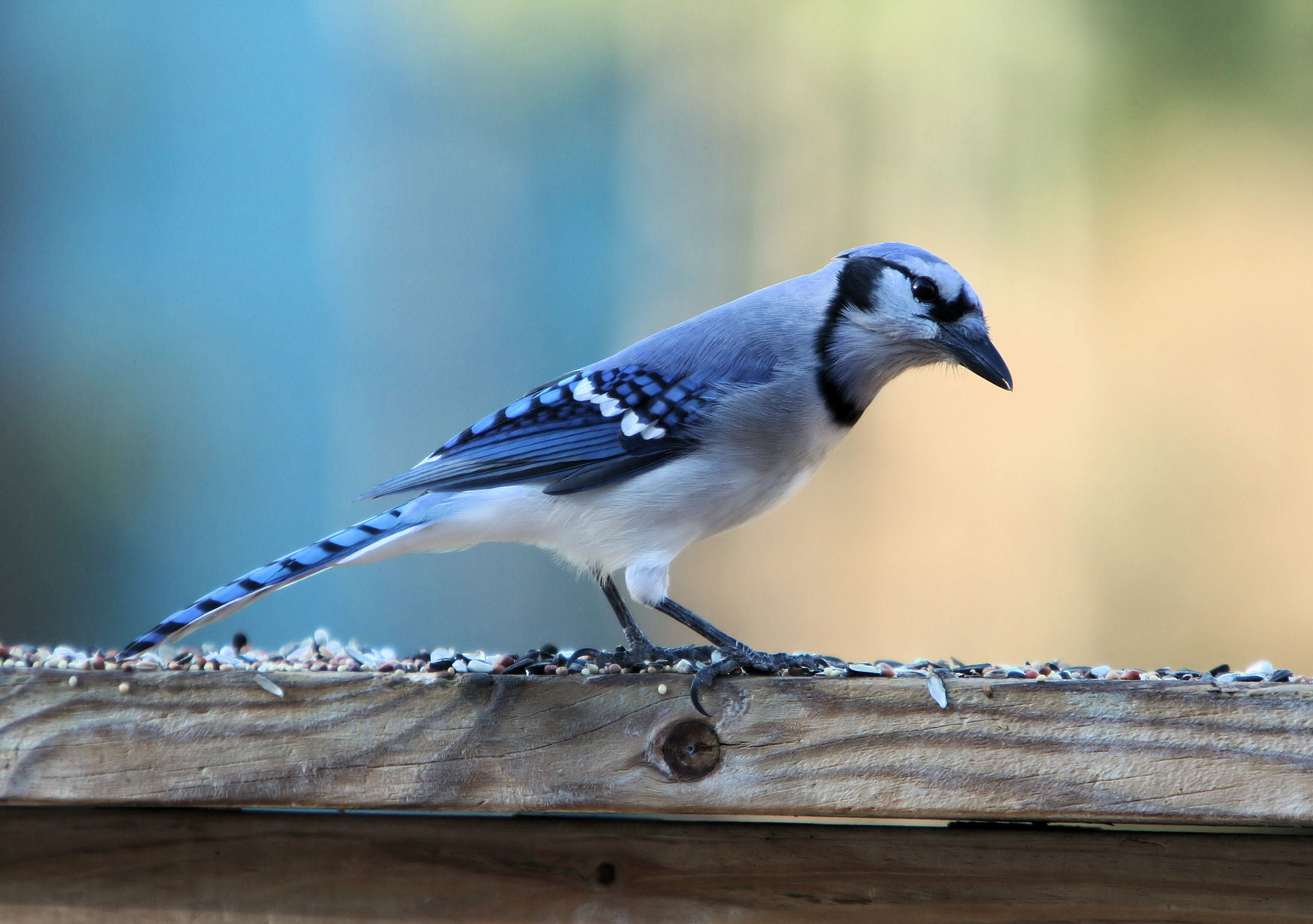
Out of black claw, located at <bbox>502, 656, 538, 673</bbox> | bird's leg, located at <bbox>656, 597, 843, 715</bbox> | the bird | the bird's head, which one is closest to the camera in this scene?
bird's leg, located at <bbox>656, 597, 843, 715</bbox>

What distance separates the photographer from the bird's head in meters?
2.18

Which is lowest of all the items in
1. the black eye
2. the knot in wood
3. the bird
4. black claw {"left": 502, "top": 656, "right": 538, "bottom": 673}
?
the knot in wood

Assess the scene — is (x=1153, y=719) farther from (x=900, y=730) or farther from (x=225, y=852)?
(x=225, y=852)

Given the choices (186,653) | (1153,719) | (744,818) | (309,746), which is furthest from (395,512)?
(1153,719)

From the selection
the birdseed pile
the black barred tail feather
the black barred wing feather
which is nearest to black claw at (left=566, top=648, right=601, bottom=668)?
the birdseed pile

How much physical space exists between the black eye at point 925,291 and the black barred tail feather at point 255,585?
3.46 ft

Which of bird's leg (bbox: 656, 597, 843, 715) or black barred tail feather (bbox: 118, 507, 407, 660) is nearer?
bird's leg (bbox: 656, 597, 843, 715)

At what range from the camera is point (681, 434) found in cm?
211

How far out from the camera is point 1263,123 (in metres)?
4.56

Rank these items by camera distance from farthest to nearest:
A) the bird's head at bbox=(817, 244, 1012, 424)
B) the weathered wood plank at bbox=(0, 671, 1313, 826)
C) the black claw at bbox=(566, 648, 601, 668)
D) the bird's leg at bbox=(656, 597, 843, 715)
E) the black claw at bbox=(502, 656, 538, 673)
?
the bird's head at bbox=(817, 244, 1012, 424), the black claw at bbox=(566, 648, 601, 668), the black claw at bbox=(502, 656, 538, 673), the bird's leg at bbox=(656, 597, 843, 715), the weathered wood plank at bbox=(0, 671, 1313, 826)

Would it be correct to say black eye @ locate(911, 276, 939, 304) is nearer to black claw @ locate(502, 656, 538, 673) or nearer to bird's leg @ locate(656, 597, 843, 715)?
bird's leg @ locate(656, 597, 843, 715)

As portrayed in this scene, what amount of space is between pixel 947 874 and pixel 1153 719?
332 mm

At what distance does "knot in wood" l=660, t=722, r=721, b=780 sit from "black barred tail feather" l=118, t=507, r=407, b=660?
71cm

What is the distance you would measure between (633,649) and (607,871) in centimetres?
49
